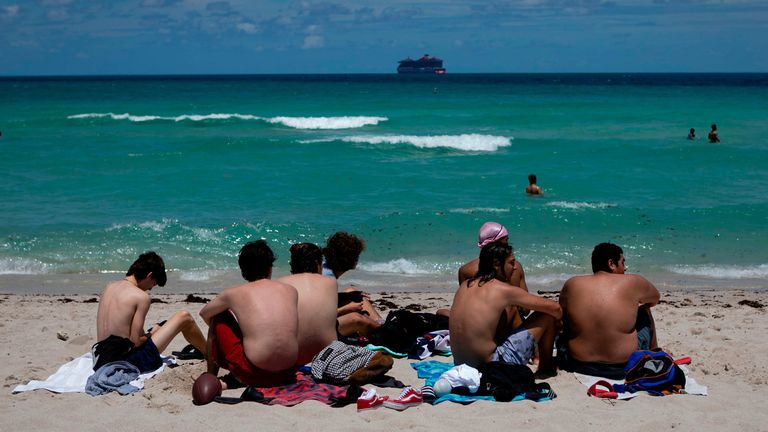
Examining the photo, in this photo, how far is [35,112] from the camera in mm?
38938

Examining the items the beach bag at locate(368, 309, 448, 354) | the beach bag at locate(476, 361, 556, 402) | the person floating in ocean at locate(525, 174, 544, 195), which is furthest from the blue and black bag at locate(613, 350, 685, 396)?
the person floating in ocean at locate(525, 174, 544, 195)

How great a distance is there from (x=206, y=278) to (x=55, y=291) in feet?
5.97

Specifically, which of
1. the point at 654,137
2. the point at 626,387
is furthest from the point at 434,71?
the point at 626,387

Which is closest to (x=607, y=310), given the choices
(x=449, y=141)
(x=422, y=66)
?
(x=449, y=141)

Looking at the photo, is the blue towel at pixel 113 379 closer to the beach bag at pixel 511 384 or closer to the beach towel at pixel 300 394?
the beach towel at pixel 300 394

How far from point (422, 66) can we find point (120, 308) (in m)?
149

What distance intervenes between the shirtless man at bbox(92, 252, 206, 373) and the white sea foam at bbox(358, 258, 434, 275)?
5.31 m

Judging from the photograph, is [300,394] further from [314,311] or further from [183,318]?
[183,318]

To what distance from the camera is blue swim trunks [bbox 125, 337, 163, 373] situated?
19.7 ft

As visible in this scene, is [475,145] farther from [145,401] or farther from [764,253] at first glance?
[145,401]

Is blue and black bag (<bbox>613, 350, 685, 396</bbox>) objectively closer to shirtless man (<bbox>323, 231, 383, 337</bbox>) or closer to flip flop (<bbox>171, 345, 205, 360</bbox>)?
shirtless man (<bbox>323, 231, 383, 337</bbox>)

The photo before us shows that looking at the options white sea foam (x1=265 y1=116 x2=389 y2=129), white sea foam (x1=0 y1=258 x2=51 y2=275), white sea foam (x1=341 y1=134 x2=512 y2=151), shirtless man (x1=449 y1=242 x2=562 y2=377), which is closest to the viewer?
shirtless man (x1=449 y1=242 x2=562 y2=377)

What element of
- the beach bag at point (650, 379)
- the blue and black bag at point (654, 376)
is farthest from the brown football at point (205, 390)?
the blue and black bag at point (654, 376)

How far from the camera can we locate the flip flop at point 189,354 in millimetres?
6637
